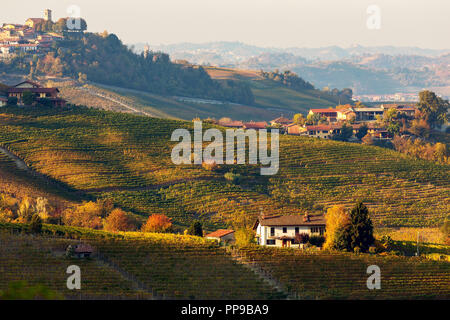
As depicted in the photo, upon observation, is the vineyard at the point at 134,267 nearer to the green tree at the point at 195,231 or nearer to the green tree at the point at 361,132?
the green tree at the point at 195,231

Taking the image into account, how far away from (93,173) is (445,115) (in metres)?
76.2

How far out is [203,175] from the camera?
8631 cm

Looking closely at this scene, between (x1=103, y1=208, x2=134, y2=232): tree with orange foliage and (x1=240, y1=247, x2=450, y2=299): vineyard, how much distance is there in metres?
14.2

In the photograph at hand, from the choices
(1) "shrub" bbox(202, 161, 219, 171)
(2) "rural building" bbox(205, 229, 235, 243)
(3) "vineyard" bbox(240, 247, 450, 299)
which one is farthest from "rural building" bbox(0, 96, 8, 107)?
(3) "vineyard" bbox(240, 247, 450, 299)

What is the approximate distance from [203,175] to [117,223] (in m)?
21.3

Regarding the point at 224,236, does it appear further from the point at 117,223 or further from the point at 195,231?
the point at 117,223

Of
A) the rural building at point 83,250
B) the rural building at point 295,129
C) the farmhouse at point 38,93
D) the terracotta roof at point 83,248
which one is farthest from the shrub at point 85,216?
the rural building at point 295,129

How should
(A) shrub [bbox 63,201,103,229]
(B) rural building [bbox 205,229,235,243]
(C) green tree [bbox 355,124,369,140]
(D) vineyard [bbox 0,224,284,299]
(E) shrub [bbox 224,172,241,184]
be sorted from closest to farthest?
(D) vineyard [bbox 0,224,284,299], (B) rural building [bbox 205,229,235,243], (A) shrub [bbox 63,201,103,229], (E) shrub [bbox 224,172,241,184], (C) green tree [bbox 355,124,369,140]

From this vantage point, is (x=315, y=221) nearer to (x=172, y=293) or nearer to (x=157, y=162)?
(x=172, y=293)

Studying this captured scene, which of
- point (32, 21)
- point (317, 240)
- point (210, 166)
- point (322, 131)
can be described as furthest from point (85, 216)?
point (32, 21)

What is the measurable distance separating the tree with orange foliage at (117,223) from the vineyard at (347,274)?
14222mm

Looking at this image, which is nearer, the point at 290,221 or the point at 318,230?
the point at 318,230

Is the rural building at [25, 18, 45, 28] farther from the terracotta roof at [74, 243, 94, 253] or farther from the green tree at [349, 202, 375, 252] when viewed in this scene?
the terracotta roof at [74, 243, 94, 253]

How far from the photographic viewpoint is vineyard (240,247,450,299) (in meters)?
51.4
